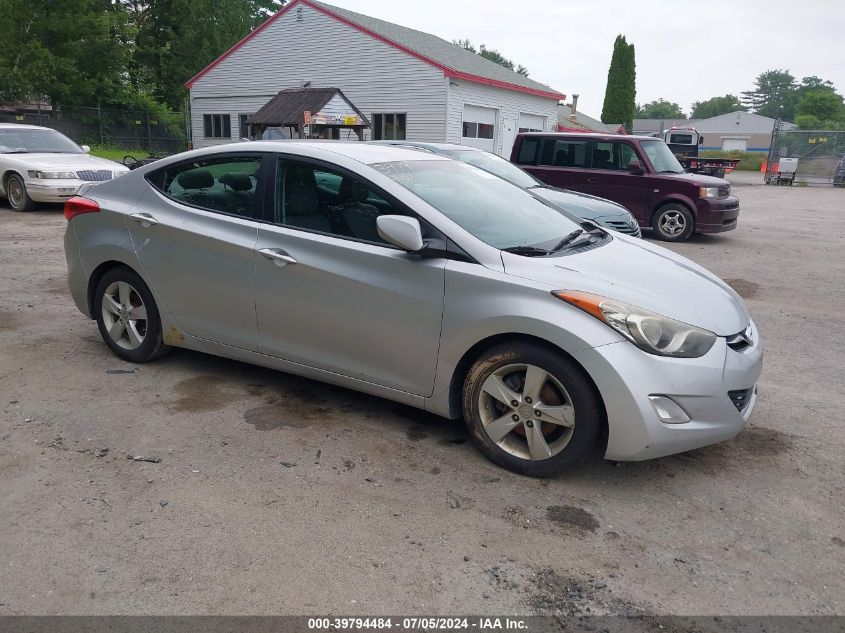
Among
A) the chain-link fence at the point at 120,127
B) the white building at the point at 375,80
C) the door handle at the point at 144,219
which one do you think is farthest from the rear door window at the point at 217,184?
the chain-link fence at the point at 120,127

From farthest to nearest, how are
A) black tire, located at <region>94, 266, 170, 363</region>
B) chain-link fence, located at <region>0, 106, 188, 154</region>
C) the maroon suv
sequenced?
chain-link fence, located at <region>0, 106, 188, 154</region>
the maroon suv
black tire, located at <region>94, 266, 170, 363</region>

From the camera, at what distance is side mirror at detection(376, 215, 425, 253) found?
3.49 meters

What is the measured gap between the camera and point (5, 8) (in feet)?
102

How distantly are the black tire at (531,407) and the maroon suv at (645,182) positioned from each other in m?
9.62

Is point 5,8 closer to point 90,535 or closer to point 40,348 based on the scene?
point 40,348

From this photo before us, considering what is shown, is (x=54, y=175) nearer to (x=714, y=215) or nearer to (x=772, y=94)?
(x=714, y=215)

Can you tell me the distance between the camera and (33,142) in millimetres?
13227

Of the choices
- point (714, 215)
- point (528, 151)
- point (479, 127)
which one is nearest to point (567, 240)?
point (714, 215)

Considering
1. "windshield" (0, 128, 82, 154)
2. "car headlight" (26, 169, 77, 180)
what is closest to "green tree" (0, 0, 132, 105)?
"windshield" (0, 128, 82, 154)

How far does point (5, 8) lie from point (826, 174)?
39.2m

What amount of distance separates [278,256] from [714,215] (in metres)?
9.99

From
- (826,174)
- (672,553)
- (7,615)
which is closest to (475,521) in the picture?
(672,553)

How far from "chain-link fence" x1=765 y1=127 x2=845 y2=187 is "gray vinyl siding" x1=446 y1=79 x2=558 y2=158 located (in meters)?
11.0

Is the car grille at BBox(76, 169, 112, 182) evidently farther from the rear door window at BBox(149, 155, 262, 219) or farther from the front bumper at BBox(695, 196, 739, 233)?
the front bumper at BBox(695, 196, 739, 233)
